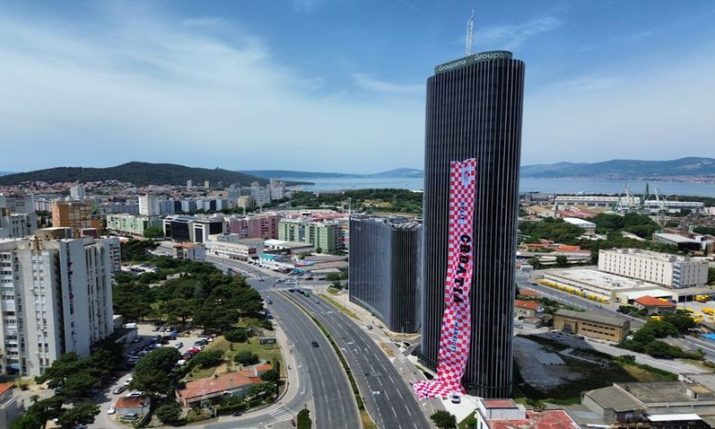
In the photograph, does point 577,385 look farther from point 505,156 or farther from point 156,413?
point 156,413

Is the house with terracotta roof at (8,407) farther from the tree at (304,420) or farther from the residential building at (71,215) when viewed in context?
the residential building at (71,215)

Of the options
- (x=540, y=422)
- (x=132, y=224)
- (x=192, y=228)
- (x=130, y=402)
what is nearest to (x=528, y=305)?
(x=540, y=422)

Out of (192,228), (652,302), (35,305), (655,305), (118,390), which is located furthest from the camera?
(192,228)

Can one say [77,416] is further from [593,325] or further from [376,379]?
[593,325]

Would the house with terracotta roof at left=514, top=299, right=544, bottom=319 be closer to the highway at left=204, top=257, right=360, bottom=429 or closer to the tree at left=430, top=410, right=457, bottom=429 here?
the highway at left=204, top=257, right=360, bottom=429

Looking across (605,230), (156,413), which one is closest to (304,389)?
(156,413)

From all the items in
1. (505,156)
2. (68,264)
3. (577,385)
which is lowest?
(577,385)
